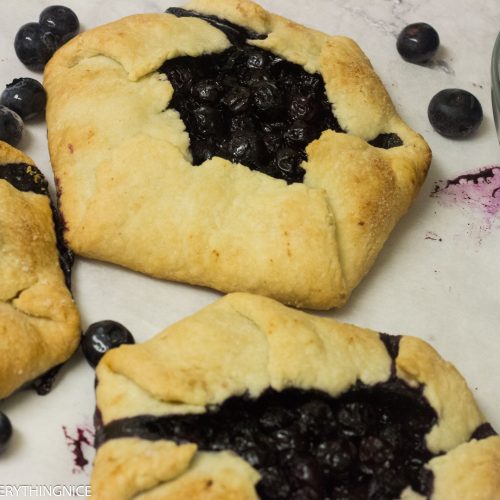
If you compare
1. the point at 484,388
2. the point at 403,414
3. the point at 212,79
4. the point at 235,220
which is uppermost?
the point at 212,79

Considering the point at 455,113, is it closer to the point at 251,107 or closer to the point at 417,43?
the point at 417,43

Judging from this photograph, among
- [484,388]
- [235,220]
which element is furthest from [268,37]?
[484,388]

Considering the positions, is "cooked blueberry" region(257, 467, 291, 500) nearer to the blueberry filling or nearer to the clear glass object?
the blueberry filling

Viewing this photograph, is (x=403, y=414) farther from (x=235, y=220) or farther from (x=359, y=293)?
(x=235, y=220)

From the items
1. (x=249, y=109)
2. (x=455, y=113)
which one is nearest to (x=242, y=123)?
(x=249, y=109)

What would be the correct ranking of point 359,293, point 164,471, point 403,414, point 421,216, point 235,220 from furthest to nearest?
A: 1. point 421,216
2. point 359,293
3. point 235,220
4. point 403,414
5. point 164,471
